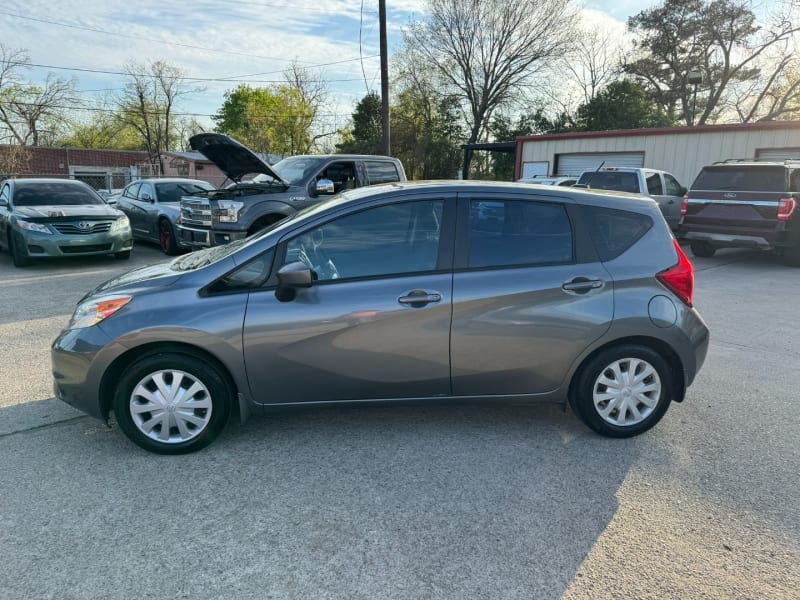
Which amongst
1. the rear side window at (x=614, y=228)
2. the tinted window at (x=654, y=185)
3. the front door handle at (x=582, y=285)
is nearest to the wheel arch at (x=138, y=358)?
the front door handle at (x=582, y=285)

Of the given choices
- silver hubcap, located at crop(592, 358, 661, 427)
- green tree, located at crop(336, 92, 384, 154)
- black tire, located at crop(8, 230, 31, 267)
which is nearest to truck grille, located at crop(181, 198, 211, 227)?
black tire, located at crop(8, 230, 31, 267)

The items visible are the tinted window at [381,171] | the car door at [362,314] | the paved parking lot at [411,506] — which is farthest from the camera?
the tinted window at [381,171]

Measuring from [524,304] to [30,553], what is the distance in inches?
110

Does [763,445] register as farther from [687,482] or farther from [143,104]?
→ [143,104]

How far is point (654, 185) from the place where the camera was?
1334 cm

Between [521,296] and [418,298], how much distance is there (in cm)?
63

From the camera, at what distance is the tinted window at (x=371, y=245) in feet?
11.0

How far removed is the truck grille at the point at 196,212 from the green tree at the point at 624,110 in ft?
85.0

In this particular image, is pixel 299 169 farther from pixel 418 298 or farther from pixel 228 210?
pixel 418 298

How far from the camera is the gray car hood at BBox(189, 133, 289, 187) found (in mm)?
8414

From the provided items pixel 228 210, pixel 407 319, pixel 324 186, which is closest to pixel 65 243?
pixel 228 210

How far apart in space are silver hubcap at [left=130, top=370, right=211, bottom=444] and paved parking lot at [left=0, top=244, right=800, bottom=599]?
0.61 feet

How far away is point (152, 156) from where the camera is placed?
49531 millimetres

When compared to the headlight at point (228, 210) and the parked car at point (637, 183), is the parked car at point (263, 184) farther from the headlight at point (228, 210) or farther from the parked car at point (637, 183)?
the parked car at point (637, 183)
